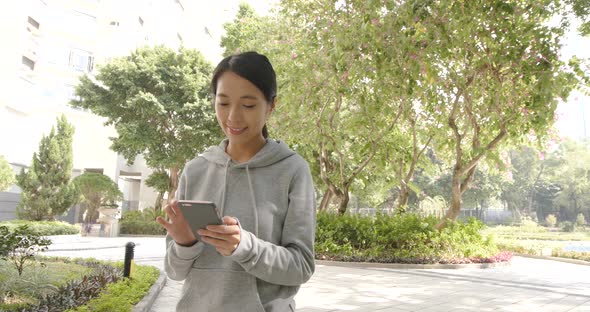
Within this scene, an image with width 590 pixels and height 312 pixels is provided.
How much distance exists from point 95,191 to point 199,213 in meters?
24.8

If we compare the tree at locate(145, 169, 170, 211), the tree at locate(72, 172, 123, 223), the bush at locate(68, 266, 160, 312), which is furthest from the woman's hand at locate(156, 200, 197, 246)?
the tree at locate(145, 169, 170, 211)

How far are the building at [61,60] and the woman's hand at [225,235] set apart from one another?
29921mm

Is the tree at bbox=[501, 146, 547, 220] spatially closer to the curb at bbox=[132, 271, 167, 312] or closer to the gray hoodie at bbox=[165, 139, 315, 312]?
the curb at bbox=[132, 271, 167, 312]

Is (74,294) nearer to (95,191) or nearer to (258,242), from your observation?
(258,242)

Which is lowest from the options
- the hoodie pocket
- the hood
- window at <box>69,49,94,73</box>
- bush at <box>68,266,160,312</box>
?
bush at <box>68,266,160,312</box>

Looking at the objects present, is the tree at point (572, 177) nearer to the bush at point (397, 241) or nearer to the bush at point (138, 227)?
the bush at point (397, 241)

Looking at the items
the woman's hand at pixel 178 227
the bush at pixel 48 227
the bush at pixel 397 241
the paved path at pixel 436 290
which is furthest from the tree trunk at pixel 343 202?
the woman's hand at pixel 178 227

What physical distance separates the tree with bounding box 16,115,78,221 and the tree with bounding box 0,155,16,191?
6.53 m

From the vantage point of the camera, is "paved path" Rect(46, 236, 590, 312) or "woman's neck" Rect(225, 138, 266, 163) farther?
"paved path" Rect(46, 236, 590, 312)

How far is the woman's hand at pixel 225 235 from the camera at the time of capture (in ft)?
4.22

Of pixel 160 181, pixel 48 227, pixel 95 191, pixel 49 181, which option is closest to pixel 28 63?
pixel 95 191

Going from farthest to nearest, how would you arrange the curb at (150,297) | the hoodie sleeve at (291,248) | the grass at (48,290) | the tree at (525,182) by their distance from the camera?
the tree at (525,182) → the curb at (150,297) → the grass at (48,290) → the hoodie sleeve at (291,248)

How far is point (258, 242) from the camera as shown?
4.54 ft

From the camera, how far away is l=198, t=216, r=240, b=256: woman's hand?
129 centimetres
